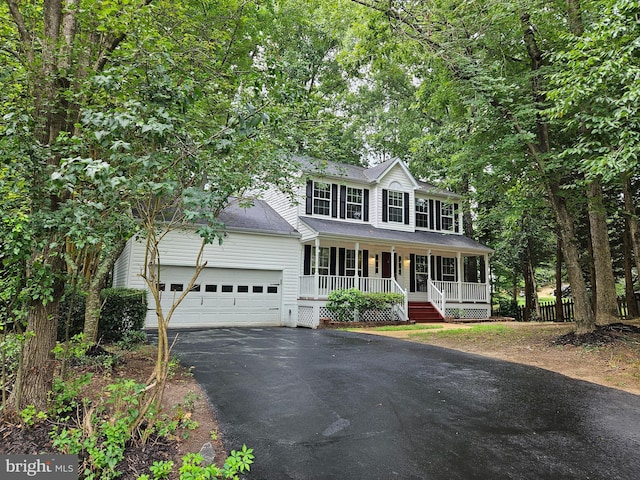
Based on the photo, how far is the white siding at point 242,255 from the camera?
12.9 meters

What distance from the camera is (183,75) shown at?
3.90 meters

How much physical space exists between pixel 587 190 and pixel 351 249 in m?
9.26

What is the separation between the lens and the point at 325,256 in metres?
16.5

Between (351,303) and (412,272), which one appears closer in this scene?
(351,303)

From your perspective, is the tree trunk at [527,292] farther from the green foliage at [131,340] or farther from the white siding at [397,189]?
the green foliage at [131,340]

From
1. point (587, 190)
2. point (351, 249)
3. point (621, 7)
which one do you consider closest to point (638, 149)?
point (621, 7)

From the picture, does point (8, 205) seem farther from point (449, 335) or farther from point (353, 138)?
point (353, 138)

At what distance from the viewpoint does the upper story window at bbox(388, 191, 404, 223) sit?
18.1 metres

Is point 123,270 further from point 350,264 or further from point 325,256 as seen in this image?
point 350,264

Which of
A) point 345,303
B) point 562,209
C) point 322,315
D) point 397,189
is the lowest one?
point 322,315

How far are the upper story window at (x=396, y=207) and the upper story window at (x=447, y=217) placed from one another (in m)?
2.76

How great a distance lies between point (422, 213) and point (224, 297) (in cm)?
1086

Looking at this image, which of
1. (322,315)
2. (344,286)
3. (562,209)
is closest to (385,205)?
(344,286)

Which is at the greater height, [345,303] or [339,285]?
[339,285]
